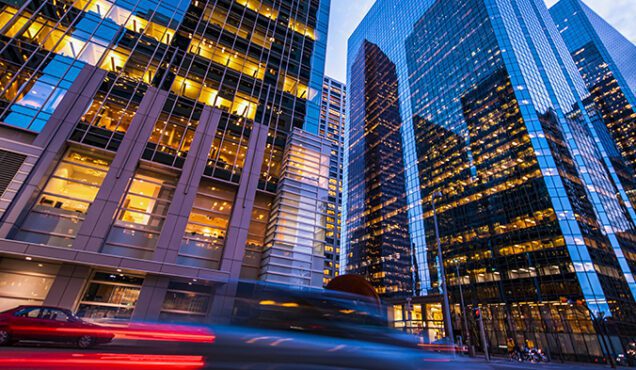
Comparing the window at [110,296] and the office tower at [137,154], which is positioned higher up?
the office tower at [137,154]

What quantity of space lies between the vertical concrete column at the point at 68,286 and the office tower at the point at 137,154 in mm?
58

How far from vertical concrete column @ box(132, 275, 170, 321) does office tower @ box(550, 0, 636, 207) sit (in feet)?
340

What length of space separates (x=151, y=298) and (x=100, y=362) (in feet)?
44.1

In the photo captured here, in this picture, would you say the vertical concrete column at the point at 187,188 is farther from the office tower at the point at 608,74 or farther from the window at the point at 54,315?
the office tower at the point at 608,74

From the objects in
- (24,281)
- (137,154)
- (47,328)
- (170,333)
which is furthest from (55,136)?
(170,333)

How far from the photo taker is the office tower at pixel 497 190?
142 ft

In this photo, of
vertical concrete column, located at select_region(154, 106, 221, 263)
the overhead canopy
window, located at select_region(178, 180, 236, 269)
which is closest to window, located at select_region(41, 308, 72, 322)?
vertical concrete column, located at select_region(154, 106, 221, 263)

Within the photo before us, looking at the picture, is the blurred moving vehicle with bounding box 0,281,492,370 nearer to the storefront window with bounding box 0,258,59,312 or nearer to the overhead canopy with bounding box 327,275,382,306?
the overhead canopy with bounding box 327,275,382,306

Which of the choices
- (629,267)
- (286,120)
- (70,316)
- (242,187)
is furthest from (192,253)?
(629,267)

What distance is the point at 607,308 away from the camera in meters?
39.1

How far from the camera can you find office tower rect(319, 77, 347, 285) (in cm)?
9656

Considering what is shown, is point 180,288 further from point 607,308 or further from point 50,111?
point 607,308

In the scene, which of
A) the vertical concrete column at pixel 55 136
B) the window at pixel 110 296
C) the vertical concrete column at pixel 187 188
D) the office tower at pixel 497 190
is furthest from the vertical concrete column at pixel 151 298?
the office tower at pixel 497 190

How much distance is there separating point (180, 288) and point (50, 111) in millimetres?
15018
